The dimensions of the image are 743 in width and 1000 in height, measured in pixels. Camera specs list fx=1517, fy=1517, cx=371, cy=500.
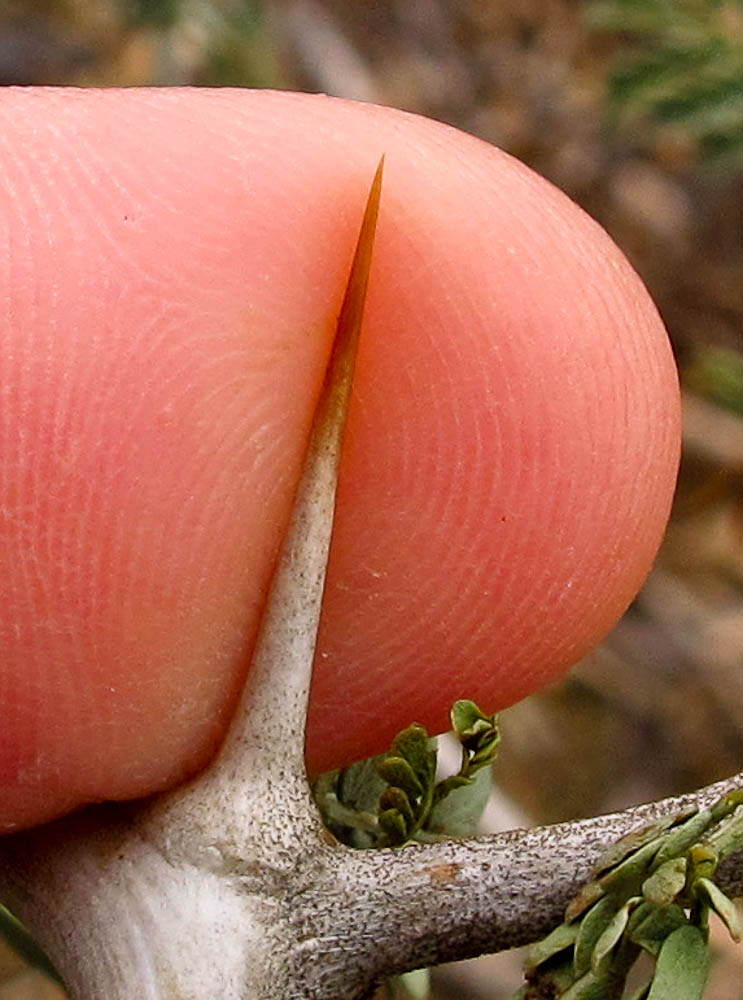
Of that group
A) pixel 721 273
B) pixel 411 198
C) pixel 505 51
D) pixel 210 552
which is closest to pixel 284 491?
pixel 210 552

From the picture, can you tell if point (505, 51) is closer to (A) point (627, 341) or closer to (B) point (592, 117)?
(B) point (592, 117)

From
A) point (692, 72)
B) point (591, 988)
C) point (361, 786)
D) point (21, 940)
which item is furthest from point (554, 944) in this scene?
point (692, 72)

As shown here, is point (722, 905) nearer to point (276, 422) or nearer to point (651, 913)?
point (651, 913)

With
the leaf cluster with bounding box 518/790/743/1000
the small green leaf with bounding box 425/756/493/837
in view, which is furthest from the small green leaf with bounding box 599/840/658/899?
the small green leaf with bounding box 425/756/493/837

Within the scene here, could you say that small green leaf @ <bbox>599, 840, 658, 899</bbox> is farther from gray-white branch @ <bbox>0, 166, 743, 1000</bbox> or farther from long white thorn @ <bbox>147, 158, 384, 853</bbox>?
long white thorn @ <bbox>147, 158, 384, 853</bbox>

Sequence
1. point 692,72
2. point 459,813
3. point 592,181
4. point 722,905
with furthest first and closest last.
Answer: point 592,181
point 692,72
point 459,813
point 722,905

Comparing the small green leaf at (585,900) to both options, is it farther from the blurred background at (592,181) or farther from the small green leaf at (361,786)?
the blurred background at (592,181)
